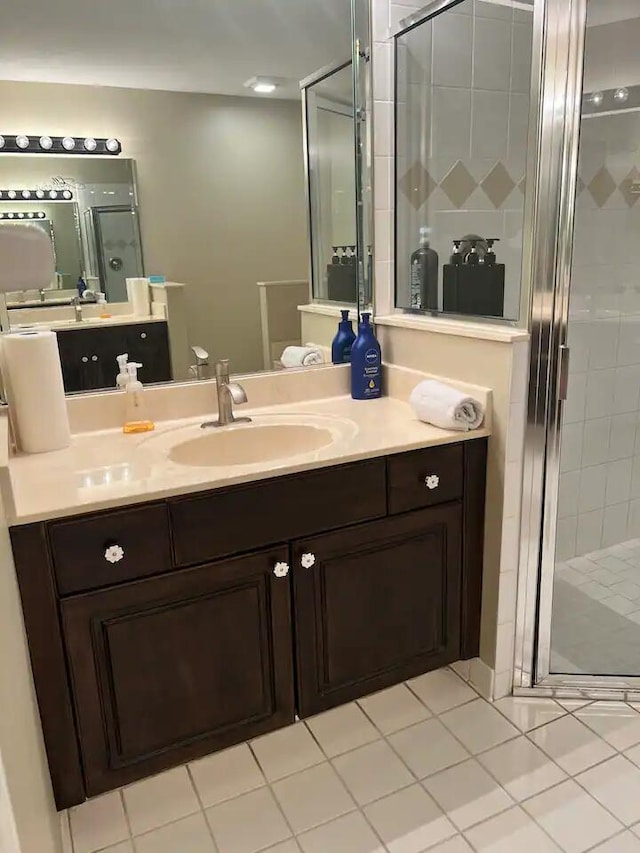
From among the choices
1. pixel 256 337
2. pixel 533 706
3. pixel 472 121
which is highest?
pixel 472 121

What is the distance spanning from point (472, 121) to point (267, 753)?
72.3 inches

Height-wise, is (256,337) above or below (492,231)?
below

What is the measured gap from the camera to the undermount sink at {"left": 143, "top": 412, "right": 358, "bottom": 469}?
174 cm

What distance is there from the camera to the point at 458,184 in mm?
1951

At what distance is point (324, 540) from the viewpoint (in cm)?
163

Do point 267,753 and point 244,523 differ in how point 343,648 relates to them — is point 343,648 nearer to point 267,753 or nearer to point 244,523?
point 267,753

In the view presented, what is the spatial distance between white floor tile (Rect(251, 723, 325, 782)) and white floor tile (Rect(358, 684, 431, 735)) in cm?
20

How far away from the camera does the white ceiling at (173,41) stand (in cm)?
156

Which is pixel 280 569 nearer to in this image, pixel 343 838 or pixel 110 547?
pixel 110 547

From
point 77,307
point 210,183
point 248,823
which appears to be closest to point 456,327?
point 210,183

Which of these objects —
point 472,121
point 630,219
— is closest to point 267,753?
point 472,121

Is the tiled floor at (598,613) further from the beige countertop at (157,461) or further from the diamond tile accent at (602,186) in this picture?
the diamond tile accent at (602,186)

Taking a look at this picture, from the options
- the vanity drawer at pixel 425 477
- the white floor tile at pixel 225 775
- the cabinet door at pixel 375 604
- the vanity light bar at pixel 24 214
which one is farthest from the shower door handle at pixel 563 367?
the vanity light bar at pixel 24 214

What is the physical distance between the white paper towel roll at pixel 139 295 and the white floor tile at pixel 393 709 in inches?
50.4
